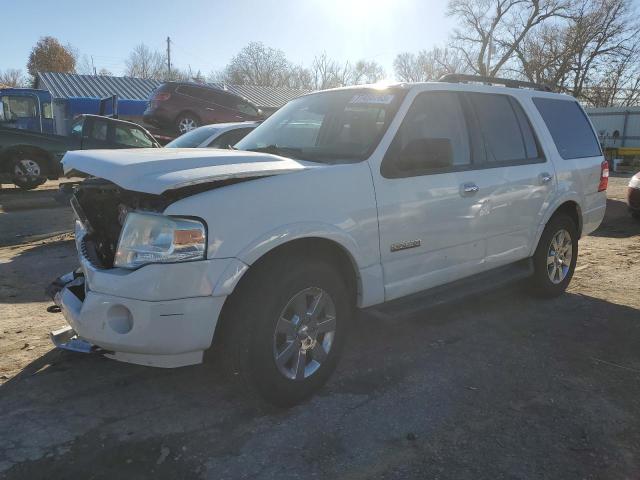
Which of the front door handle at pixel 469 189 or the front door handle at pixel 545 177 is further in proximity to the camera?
the front door handle at pixel 545 177

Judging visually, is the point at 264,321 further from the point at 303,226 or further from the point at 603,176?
the point at 603,176

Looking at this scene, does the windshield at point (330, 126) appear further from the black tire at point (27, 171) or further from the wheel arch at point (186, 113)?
the wheel arch at point (186, 113)

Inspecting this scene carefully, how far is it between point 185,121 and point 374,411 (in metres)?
14.6

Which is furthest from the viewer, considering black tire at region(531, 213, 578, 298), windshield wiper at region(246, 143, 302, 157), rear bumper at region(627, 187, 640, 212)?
rear bumper at region(627, 187, 640, 212)

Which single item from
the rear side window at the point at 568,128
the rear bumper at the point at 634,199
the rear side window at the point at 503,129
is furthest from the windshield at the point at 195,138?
the rear bumper at the point at 634,199

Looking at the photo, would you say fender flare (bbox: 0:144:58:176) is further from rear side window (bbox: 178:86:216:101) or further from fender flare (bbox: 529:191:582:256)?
fender flare (bbox: 529:191:582:256)

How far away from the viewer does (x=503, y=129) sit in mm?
4547

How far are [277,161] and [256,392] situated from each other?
1.35 metres

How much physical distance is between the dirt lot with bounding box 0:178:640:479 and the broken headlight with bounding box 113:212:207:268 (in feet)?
3.20

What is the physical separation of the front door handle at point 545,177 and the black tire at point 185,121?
13.0m

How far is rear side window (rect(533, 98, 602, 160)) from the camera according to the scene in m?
5.09

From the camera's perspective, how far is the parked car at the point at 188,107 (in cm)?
1587

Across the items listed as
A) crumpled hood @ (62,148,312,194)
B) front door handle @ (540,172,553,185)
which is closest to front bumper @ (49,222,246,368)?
crumpled hood @ (62,148,312,194)

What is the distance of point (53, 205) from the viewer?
1141cm
